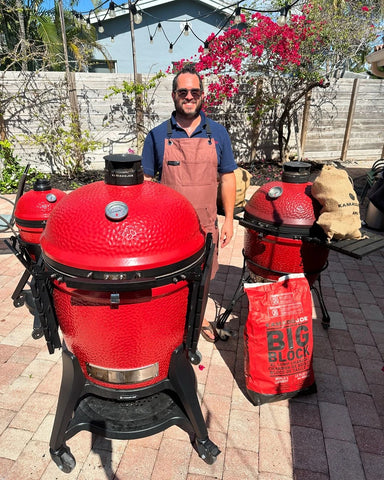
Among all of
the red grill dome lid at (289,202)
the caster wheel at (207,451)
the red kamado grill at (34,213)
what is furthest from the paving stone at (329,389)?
the red kamado grill at (34,213)

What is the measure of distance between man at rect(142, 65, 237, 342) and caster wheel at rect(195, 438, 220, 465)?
1382mm

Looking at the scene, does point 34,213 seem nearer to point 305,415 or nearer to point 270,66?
point 305,415

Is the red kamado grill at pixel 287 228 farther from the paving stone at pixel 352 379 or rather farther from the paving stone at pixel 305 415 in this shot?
the paving stone at pixel 305 415

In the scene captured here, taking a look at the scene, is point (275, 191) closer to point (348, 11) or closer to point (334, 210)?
point (334, 210)

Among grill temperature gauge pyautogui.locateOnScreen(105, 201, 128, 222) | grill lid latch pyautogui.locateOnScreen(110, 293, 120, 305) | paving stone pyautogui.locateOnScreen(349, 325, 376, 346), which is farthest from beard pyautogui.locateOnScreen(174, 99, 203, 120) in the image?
paving stone pyautogui.locateOnScreen(349, 325, 376, 346)

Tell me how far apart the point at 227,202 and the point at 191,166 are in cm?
50

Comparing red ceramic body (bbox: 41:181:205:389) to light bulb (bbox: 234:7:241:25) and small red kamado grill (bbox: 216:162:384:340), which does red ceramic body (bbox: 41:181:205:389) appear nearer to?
small red kamado grill (bbox: 216:162:384:340)

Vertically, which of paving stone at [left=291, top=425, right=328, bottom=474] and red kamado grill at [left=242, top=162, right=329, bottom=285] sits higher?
red kamado grill at [left=242, top=162, right=329, bottom=285]

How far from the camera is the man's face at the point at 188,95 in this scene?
7.34ft

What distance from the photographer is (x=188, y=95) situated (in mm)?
2270

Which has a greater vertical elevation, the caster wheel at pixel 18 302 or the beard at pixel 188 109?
the beard at pixel 188 109

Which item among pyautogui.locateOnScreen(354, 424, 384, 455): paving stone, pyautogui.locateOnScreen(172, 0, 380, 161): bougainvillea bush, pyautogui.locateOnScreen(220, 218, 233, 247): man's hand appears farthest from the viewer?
pyautogui.locateOnScreen(172, 0, 380, 161): bougainvillea bush

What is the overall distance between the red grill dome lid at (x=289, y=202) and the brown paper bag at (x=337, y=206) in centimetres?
12

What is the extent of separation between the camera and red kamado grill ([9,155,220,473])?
1371mm
